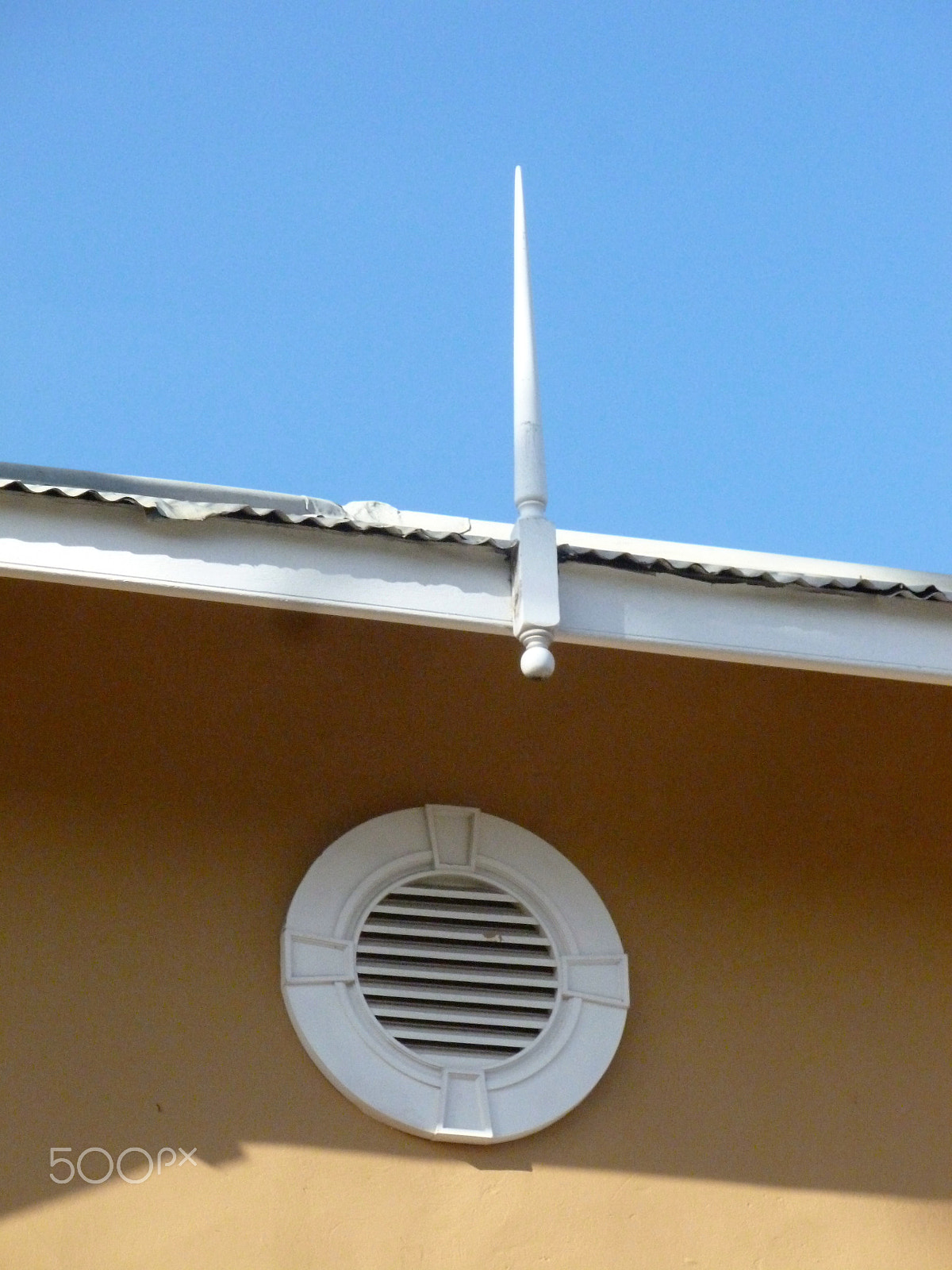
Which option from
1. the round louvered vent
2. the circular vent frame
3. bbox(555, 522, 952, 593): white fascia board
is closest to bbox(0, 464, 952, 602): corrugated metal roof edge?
bbox(555, 522, 952, 593): white fascia board

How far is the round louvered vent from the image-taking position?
409 centimetres

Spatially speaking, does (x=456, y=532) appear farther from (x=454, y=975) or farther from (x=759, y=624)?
(x=454, y=975)

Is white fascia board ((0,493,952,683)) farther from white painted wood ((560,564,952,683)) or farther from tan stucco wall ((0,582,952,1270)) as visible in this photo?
tan stucco wall ((0,582,952,1270))

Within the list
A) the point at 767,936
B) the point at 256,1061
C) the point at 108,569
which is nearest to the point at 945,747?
the point at 767,936

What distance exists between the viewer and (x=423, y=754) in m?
4.47

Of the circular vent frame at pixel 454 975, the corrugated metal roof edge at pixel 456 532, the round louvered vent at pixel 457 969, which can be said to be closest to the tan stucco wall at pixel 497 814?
the circular vent frame at pixel 454 975

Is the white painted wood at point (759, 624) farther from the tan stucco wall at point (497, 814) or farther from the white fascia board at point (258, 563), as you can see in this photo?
the tan stucco wall at point (497, 814)

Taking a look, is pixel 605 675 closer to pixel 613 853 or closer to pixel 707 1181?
pixel 613 853

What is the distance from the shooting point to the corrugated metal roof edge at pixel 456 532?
3607mm

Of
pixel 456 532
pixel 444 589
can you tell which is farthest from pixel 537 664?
pixel 456 532

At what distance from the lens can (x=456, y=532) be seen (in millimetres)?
4160

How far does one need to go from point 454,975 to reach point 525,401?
Result: 1.53 meters

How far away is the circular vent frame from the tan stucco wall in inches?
2.9

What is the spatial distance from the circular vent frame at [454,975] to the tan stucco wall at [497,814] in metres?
0.07
